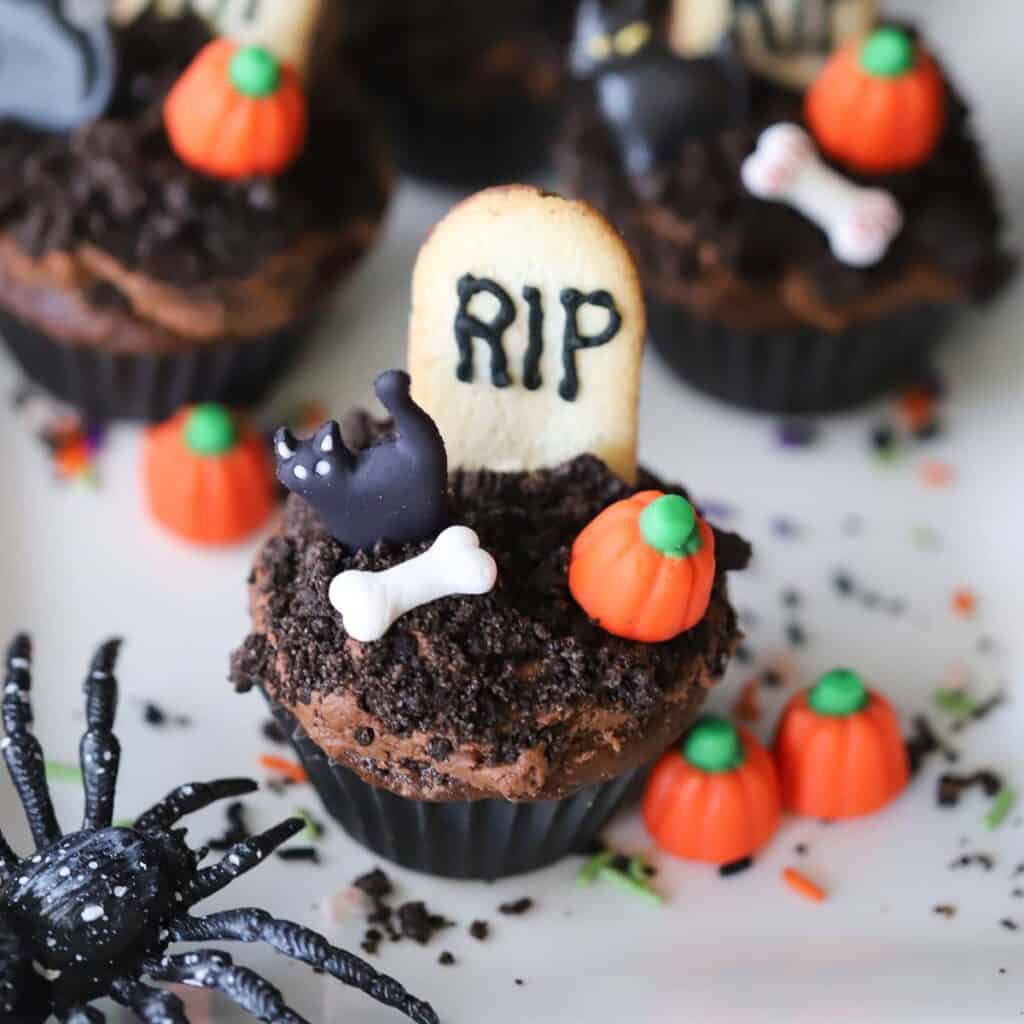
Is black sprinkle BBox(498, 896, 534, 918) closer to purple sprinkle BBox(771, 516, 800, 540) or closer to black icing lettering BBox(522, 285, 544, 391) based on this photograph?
black icing lettering BBox(522, 285, 544, 391)

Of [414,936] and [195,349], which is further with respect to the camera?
[195,349]

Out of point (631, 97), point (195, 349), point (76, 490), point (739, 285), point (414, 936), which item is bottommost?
point (414, 936)

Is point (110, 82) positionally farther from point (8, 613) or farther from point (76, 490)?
point (8, 613)

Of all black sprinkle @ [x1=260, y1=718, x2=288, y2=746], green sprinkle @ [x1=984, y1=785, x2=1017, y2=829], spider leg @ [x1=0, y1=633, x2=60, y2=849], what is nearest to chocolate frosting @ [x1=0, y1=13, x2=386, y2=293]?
black sprinkle @ [x1=260, y1=718, x2=288, y2=746]

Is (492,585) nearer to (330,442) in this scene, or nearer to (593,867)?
(330,442)

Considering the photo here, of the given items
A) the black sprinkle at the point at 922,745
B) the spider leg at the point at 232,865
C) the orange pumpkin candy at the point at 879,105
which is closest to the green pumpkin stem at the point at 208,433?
the spider leg at the point at 232,865

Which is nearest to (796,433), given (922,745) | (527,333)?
(922,745)

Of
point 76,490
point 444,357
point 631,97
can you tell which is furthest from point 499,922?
point 631,97
